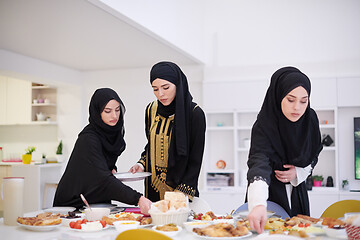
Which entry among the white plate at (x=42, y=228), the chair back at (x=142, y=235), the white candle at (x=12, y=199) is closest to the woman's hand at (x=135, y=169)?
the white candle at (x=12, y=199)

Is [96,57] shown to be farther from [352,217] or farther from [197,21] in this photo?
[352,217]

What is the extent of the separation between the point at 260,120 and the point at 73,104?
585 cm

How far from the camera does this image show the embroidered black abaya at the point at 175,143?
2.55 meters

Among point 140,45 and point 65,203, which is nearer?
point 65,203

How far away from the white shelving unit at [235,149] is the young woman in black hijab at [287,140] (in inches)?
152

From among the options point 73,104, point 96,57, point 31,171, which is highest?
point 96,57

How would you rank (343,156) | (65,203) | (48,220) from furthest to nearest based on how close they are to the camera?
(343,156) < (65,203) < (48,220)

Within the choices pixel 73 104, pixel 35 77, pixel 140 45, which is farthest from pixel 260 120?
pixel 73 104

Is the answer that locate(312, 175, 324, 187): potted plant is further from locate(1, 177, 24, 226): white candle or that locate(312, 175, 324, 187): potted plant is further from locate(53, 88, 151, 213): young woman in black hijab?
locate(1, 177, 24, 226): white candle

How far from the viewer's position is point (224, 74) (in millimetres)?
6707

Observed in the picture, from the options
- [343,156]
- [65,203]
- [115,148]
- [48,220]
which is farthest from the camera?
[343,156]

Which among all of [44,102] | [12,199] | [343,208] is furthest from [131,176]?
[44,102]

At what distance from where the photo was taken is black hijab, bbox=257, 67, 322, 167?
7.14 feet

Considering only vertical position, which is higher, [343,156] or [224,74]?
[224,74]
